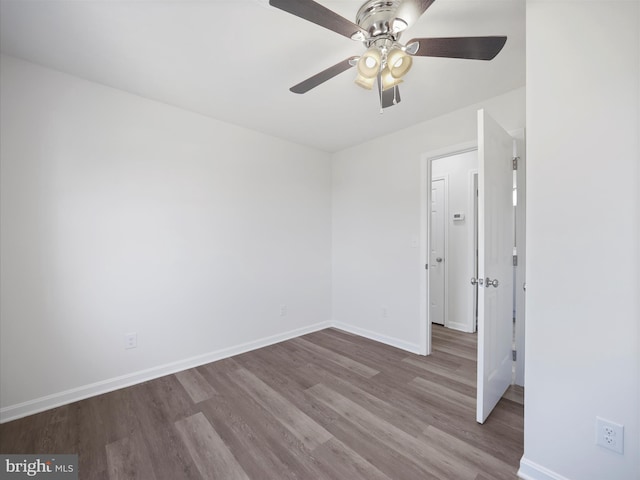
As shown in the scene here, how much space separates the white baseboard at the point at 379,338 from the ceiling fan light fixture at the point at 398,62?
102 inches

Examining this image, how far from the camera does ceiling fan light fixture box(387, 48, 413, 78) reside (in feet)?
4.73

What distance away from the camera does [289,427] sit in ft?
5.83

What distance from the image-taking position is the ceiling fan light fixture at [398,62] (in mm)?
1442

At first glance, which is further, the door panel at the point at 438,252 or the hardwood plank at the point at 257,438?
the door panel at the point at 438,252

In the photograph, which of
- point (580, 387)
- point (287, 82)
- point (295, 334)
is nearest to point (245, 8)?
point (287, 82)

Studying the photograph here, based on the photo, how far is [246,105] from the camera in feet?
8.19

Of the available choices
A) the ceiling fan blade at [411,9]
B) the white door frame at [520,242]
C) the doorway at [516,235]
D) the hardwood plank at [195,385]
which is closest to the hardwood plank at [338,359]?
the doorway at [516,235]

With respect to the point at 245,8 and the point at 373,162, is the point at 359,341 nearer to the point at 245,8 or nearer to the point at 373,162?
the point at 373,162

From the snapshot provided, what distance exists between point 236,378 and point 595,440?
2.34 m

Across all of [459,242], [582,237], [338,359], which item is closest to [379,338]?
[338,359]

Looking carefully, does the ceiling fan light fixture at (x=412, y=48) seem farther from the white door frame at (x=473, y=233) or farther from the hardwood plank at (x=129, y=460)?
the white door frame at (x=473, y=233)

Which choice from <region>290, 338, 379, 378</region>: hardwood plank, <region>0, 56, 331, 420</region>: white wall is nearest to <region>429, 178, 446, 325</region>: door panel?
<region>290, 338, 379, 378</region>: hardwood plank

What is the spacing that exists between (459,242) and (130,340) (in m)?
3.90

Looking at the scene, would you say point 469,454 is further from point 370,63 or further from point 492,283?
point 370,63
